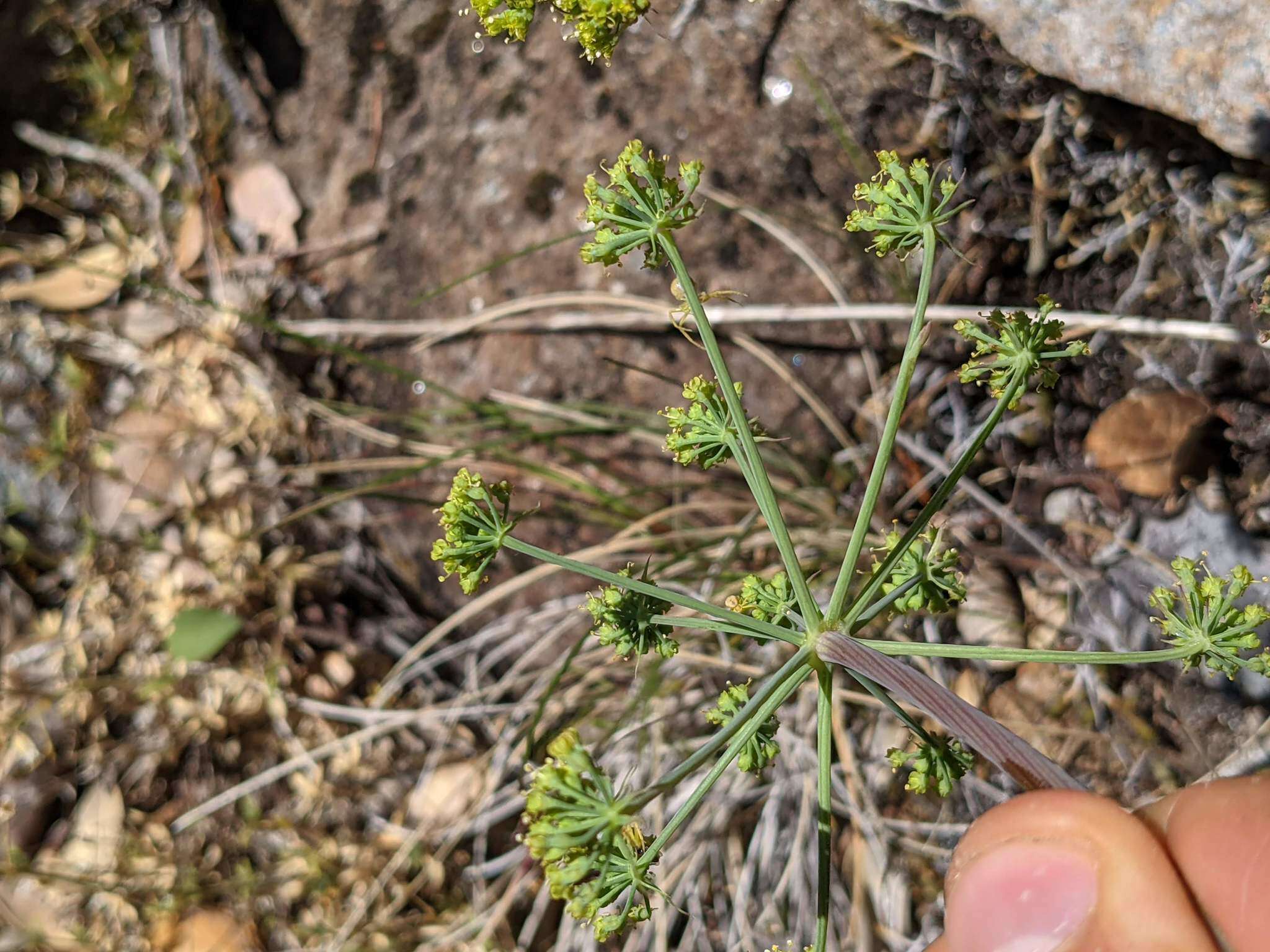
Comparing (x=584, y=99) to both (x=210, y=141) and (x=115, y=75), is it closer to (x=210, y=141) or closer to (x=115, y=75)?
(x=210, y=141)

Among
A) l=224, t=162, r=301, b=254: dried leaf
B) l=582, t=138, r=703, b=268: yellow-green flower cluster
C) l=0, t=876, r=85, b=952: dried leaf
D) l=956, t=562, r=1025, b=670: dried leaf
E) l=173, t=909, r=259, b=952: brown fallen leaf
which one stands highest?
l=582, t=138, r=703, b=268: yellow-green flower cluster

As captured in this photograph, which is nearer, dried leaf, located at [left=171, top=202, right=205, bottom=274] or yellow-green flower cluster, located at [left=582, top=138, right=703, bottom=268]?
yellow-green flower cluster, located at [left=582, top=138, right=703, bottom=268]

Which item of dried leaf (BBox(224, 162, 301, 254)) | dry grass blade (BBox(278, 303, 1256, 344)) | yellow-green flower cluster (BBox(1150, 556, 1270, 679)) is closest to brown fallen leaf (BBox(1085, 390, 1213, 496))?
dry grass blade (BBox(278, 303, 1256, 344))

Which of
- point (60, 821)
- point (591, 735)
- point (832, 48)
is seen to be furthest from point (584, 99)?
point (60, 821)

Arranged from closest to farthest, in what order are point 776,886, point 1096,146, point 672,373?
point 1096,146, point 776,886, point 672,373

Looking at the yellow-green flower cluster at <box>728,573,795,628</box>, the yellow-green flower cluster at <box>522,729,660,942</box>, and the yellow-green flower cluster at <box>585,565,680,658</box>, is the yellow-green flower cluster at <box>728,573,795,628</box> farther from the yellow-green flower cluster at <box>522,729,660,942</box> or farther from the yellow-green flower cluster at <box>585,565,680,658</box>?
the yellow-green flower cluster at <box>522,729,660,942</box>

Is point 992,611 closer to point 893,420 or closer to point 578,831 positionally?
point 893,420
